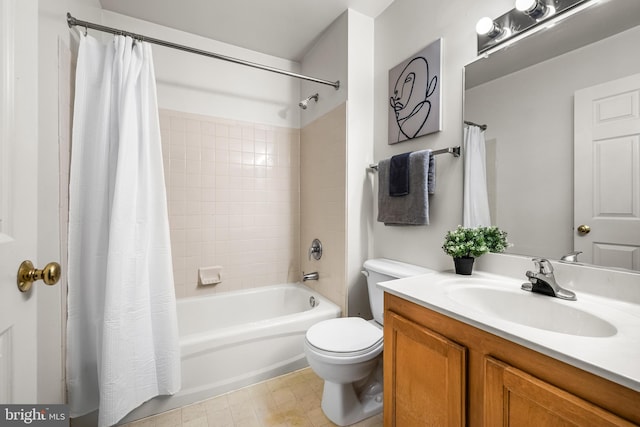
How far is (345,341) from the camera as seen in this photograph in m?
1.36

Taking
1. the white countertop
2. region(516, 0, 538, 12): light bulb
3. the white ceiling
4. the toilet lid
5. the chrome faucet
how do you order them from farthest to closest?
the white ceiling
the toilet lid
region(516, 0, 538, 12): light bulb
the chrome faucet
the white countertop

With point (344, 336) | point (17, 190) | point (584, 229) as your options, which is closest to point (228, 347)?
point (344, 336)

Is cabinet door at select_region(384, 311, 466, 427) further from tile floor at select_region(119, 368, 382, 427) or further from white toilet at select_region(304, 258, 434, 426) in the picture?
tile floor at select_region(119, 368, 382, 427)

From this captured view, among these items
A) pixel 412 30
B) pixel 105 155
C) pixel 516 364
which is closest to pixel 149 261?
pixel 105 155

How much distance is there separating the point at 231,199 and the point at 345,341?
1.48 m

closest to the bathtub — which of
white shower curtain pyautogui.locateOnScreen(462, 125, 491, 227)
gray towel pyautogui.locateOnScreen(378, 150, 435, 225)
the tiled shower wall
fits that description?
the tiled shower wall

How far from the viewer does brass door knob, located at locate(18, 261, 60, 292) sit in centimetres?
59

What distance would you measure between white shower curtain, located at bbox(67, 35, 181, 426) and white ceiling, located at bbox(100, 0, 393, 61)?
628mm

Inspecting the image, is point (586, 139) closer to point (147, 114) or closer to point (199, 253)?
point (147, 114)

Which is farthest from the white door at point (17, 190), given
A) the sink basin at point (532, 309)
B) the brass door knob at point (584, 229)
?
the brass door knob at point (584, 229)

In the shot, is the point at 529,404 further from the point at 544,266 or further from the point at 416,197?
the point at 416,197

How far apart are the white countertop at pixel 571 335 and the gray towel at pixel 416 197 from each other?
457 millimetres

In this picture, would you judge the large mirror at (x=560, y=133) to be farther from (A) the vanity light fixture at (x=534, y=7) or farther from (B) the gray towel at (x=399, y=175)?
(B) the gray towel at (x=399, y=175)

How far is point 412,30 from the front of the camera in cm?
163
